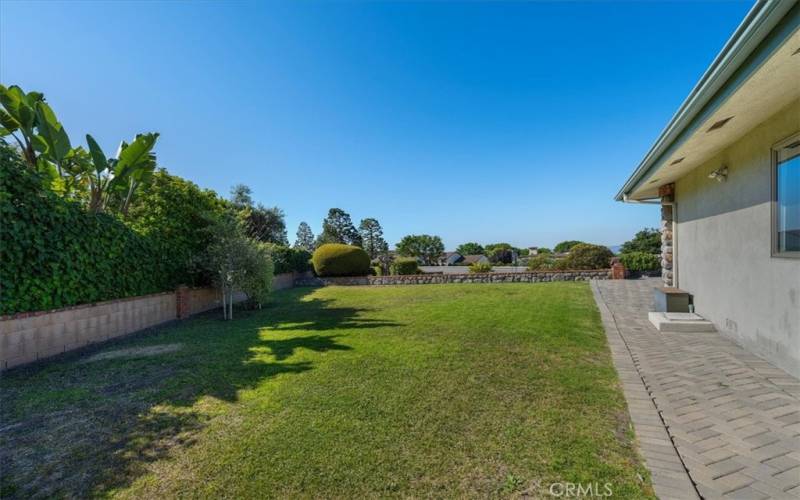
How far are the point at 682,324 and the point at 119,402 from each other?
9493 mm

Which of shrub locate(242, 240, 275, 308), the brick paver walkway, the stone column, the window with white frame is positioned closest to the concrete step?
the brick paver walkway

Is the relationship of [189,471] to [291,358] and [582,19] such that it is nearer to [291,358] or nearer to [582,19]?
[291,358]

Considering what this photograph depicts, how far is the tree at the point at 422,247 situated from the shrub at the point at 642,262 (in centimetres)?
2525

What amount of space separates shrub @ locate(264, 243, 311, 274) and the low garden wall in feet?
3.34

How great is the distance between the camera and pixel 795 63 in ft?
9.95

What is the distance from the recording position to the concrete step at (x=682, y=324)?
6477 millimetres

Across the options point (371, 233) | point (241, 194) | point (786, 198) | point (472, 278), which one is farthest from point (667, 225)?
point (241, 194)

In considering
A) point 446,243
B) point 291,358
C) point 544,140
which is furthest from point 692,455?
point 446,243

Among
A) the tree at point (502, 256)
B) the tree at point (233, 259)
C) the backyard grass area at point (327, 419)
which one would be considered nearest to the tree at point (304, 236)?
the tree at point (502, 256)

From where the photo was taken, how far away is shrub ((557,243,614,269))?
57.3 ft

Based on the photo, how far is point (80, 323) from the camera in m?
6.84

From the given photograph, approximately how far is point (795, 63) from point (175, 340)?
33.5ft

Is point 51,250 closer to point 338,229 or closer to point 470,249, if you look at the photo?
point 338,229

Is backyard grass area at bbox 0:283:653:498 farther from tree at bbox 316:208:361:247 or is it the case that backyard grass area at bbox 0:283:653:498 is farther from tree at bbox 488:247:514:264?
tree at bbox 316:208:361:247
